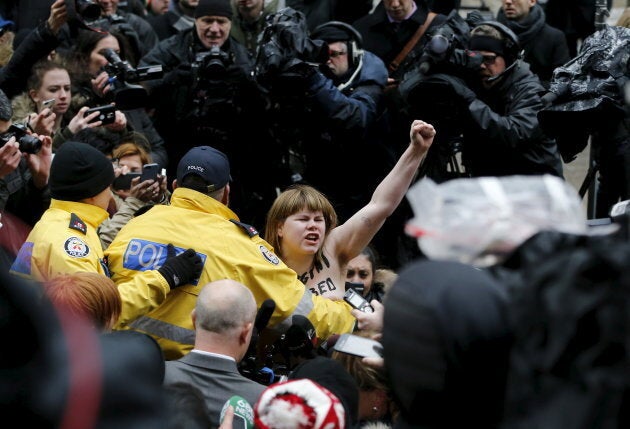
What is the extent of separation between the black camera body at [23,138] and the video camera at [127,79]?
921 mm

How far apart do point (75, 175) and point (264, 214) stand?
2.05 m

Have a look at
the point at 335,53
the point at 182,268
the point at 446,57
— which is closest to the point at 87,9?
the point at 335,53

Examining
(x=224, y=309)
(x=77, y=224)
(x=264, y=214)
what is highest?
(x=224, y=309)

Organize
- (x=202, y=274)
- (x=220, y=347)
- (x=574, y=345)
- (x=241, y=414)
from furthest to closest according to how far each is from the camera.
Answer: (x=202, y=274) < (x=220, y=347) < (x=241, y=414) < (x=574, y=345)

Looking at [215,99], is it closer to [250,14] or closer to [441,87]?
[250,14]

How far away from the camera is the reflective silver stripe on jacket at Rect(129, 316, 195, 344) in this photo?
15.0 feet

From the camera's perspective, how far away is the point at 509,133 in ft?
20.5

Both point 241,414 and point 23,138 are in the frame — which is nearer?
point 241,414

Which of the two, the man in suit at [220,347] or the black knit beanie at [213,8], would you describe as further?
the black knit beanie at [213,8]

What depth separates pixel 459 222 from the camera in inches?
64.0

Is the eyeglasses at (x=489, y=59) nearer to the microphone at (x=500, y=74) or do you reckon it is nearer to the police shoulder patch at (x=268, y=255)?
the microphone at (x=500, y=74)

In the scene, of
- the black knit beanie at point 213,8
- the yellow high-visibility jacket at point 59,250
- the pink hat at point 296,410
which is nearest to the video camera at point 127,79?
the black knit beanie at point 213,8

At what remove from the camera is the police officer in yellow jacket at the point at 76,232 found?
456 centimetres

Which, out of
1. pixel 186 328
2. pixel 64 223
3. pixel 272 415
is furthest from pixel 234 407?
pixel 64 223
